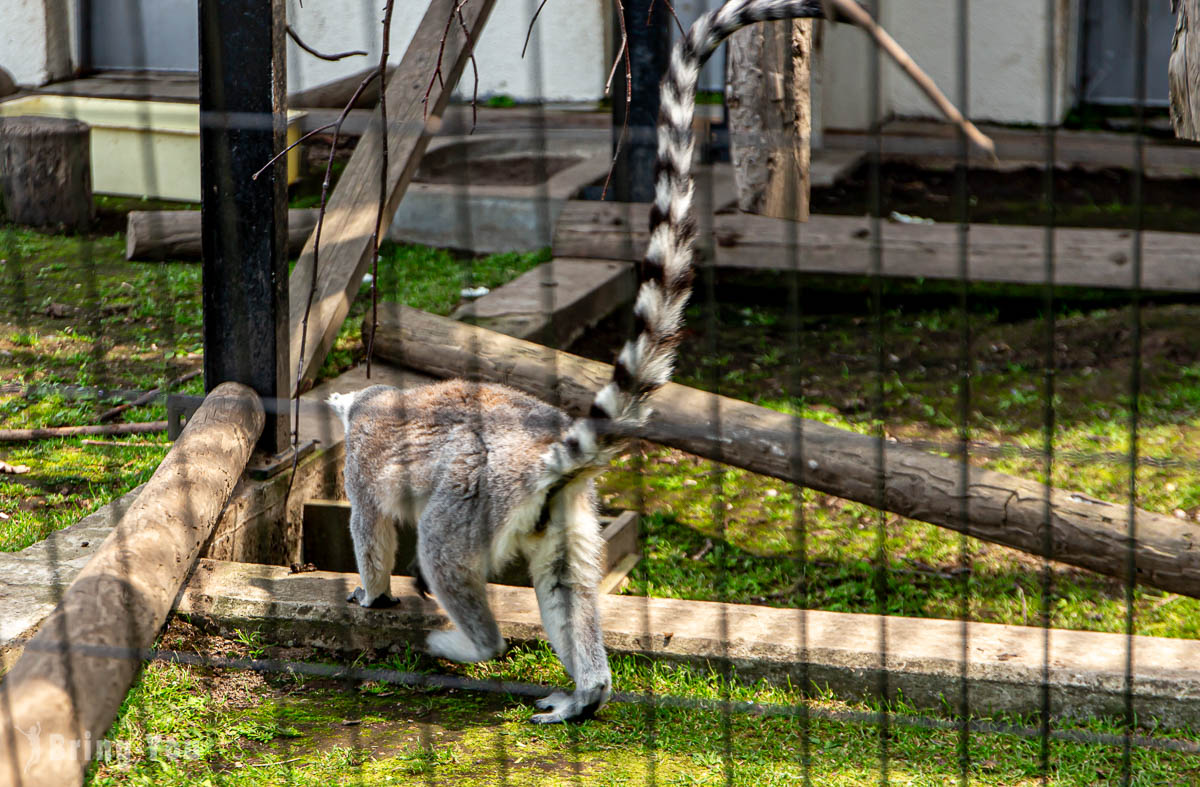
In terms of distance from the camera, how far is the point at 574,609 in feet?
9.19

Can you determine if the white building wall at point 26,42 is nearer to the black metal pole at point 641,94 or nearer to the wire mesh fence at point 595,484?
the wire mesh fence at point 595,484

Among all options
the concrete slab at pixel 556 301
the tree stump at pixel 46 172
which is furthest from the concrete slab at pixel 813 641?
the tree stump at pixel 46 172

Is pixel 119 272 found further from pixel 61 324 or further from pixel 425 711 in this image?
pixel 425 711

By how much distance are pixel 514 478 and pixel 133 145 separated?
6116mm

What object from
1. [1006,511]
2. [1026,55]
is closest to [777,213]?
[1006,511]

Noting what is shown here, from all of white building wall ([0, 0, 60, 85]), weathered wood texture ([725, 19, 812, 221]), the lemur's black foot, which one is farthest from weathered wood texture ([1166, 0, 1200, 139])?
white building wall ([0, 0, 60, 85])

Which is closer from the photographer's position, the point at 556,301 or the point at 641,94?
the point at 556,301

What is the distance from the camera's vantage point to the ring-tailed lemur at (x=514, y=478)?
2256 mm

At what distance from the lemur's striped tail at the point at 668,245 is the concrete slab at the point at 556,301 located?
8.25 feet

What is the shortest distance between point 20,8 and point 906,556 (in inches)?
355

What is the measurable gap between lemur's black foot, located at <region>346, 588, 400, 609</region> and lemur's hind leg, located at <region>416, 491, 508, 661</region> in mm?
287

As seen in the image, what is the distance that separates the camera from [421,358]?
15.7ft

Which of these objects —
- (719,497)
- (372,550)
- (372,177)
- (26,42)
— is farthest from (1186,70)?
(26,42)

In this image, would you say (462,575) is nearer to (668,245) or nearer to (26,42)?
(668,245)
